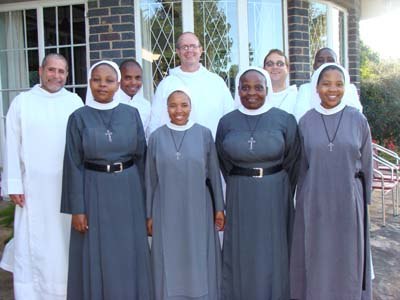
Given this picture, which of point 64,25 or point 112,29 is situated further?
point 64,25

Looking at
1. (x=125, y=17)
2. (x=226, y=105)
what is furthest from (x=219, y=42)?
(x=226, y=105)

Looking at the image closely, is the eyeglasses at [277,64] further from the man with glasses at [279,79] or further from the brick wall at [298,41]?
the brick wall at [298,41]

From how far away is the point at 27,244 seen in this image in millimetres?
3777

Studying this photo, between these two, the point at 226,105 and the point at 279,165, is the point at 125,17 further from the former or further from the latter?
the point at 279,165

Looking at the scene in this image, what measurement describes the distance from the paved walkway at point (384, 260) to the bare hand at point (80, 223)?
1405mm

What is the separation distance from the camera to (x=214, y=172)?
139 inches

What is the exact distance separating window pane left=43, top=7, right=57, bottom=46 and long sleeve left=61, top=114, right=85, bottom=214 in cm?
396

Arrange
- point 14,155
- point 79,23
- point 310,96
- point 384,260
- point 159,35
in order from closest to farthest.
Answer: point 14,155 → point 310,96 → point 384,260 → point 159,35 → point 79,23

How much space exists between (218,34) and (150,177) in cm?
355

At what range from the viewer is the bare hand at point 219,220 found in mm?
3568

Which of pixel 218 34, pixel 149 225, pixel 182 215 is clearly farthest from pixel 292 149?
pixel 218 34

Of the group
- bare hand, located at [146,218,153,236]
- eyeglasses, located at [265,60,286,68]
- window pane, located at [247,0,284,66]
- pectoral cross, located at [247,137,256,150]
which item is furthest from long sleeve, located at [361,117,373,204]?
window pane, located at [247,0,284,66]

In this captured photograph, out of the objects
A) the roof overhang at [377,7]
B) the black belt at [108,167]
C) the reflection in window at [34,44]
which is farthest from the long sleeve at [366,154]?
the roof overhang at [377,7]

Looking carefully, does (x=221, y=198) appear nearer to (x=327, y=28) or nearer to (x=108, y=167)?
(x=108, y=167)
